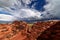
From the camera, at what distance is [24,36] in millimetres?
61531

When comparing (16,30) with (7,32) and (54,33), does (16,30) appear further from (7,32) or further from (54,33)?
(54,33)

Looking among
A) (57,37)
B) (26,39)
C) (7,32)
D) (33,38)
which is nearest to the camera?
(57,37)

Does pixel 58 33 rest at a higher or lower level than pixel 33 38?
higher

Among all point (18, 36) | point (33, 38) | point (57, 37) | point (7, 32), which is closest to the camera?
point (57, 37)

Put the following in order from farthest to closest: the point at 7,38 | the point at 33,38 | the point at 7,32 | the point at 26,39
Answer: the point at 33,38 → the point at 26,39 → the point at 7,32 → the point at 7,38

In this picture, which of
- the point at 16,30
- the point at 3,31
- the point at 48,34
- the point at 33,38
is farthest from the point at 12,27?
the point at 48,34

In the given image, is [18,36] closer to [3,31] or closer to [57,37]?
[3,31]

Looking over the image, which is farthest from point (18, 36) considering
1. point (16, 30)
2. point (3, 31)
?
point (3, 31)

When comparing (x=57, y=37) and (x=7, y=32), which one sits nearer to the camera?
(x=57, y=37)

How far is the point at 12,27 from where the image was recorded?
2271 inches

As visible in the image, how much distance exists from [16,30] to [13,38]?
678 centimetres

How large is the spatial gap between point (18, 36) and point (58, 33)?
2230cm

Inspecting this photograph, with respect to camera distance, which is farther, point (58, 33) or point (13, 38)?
point (13, 38)

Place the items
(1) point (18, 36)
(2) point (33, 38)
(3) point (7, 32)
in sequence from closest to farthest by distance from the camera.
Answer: (3) point (7, 32) < (1) point (18, 36) < (2) point (33, 38)
